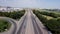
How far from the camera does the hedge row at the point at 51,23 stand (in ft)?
10.4

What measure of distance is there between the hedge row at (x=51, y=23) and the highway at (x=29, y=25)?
0.11m

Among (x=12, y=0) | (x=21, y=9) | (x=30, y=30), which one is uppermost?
(x=12, y=0)

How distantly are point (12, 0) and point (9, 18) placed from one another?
604 mm

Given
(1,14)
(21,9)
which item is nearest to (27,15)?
(21,9)

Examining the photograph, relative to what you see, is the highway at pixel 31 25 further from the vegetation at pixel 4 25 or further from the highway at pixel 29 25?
the vegetation at pixel 4 25

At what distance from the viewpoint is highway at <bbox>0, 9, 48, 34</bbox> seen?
3241mm

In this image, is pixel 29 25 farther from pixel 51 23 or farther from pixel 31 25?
pixel 51 23

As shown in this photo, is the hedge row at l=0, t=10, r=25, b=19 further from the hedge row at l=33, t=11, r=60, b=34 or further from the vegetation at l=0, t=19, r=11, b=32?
the hedge row at l=33, t=11, r=60, b=34

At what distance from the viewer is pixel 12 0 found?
138 inches

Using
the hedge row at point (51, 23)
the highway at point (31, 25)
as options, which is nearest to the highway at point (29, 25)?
the highway at point (31, 25)

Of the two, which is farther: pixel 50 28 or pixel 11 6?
pixel 11 6

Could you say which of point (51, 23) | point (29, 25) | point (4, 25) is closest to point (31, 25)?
point (29, 25)

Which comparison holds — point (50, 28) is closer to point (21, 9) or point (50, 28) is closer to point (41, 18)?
point (41, 18)

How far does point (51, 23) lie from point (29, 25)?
656mm
